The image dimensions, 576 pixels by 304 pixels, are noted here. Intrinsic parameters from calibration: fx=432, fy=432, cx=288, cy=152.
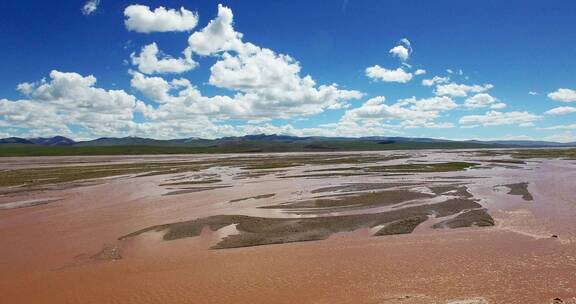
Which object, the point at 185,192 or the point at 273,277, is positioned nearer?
the point at 273,277

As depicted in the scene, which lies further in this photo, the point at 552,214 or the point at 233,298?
the point at 552,214

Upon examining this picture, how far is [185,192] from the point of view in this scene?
38.4 m

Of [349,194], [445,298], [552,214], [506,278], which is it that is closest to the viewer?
[445,298]

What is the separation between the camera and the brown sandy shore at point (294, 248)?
1394 centimetres

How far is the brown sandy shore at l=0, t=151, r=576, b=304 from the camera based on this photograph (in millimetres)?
13938

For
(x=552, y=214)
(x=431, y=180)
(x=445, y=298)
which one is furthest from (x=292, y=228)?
(x=431, y=180)

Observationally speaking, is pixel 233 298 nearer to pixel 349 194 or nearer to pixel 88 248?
pixel 88 248

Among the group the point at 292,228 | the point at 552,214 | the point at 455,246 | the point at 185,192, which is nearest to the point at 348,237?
the point at 292,228

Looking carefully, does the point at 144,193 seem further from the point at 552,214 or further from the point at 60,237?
the point at 552,214

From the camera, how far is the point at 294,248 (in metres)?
19.0

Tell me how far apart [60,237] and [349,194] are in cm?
2078

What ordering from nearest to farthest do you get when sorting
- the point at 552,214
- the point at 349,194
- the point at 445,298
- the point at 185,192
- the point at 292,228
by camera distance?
1. the point at 445,298
2. the point at 292,228
3. the point at 552,214
4. the point at 349,194
5. the point at 185,192

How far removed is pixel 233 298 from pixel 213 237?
7.91 m

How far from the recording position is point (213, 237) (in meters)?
21.2
